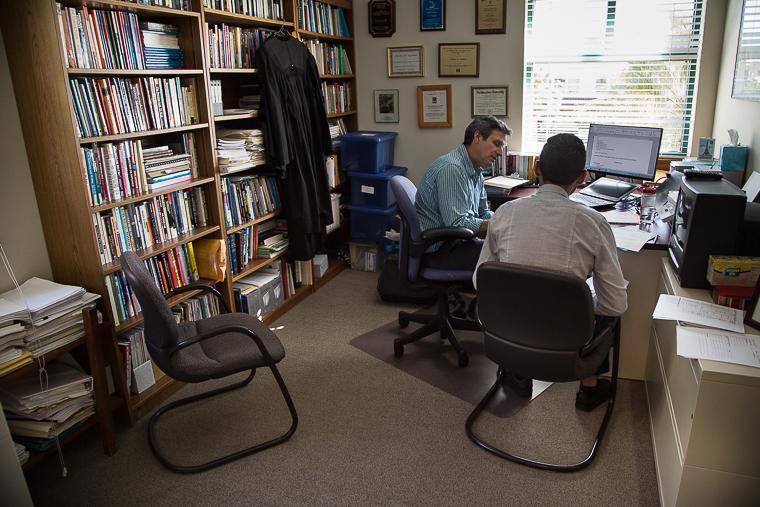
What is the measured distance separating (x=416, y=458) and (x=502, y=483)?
35cm

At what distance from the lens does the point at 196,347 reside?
2.38 metres

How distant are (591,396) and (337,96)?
112 inches

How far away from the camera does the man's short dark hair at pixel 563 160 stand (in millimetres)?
1982

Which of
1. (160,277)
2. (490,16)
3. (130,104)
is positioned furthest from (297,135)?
(490,16)

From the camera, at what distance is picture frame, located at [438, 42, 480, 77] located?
4109 mm

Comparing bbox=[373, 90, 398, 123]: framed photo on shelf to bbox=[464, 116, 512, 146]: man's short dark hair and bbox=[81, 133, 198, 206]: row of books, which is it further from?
bbox=[81, 133, 198, 206]: row of books

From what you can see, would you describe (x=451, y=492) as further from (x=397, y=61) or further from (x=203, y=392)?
(x=397, y=61)

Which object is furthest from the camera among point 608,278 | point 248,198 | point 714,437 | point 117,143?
point 248,198

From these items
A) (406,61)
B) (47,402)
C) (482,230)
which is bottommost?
(47,402)

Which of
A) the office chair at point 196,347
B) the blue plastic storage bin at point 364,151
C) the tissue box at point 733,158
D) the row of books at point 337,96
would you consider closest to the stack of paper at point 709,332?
the tissue box at point 733,158

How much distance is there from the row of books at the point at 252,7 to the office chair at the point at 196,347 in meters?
1.54

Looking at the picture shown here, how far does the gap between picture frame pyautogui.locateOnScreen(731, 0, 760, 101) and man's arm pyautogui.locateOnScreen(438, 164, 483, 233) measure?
1.39 meters

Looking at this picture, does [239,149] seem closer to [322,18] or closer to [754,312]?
[322,18]

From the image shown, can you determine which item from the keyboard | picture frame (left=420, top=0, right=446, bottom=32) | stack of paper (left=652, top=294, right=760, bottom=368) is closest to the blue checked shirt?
the keyboard
